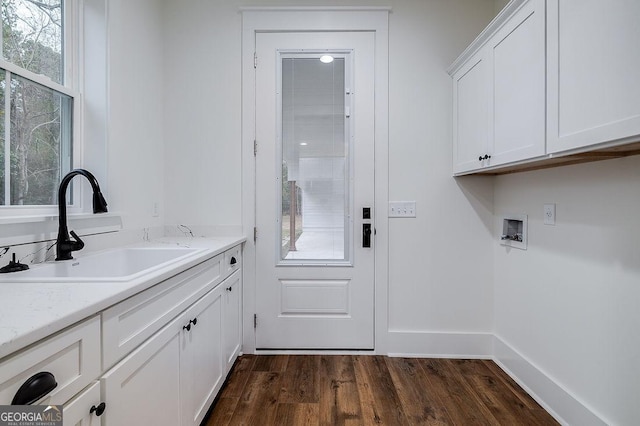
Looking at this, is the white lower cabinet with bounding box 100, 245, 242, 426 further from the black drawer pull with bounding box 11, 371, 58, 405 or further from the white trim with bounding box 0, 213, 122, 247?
the white trim with bounding box 0, 213, 122, 247

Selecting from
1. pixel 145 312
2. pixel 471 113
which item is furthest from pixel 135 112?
pixel 471 113

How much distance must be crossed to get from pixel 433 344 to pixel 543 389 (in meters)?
0.70

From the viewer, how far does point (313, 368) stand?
213 centimetres

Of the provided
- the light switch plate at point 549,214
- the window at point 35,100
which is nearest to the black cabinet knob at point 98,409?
the window at point 35,100

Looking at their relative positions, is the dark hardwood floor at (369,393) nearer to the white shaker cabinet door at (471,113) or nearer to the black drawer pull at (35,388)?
the black drawer pull at (35,388)

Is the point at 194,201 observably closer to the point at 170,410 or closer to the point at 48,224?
the point at 48,224

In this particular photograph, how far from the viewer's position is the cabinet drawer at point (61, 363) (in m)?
0.61

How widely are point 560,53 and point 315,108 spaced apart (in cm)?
150

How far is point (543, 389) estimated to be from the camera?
177 centimetres

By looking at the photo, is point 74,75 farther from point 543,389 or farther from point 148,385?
point 543,389

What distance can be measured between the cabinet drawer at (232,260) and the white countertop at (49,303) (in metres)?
0.76

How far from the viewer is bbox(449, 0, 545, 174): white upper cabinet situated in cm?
142

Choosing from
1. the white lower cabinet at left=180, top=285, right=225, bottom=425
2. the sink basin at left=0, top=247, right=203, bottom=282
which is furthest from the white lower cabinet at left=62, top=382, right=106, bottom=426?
the white lower cabinet at left=180, top=285, right=225, bottom=425

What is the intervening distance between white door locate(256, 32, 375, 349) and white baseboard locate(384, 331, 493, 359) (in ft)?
0.62
